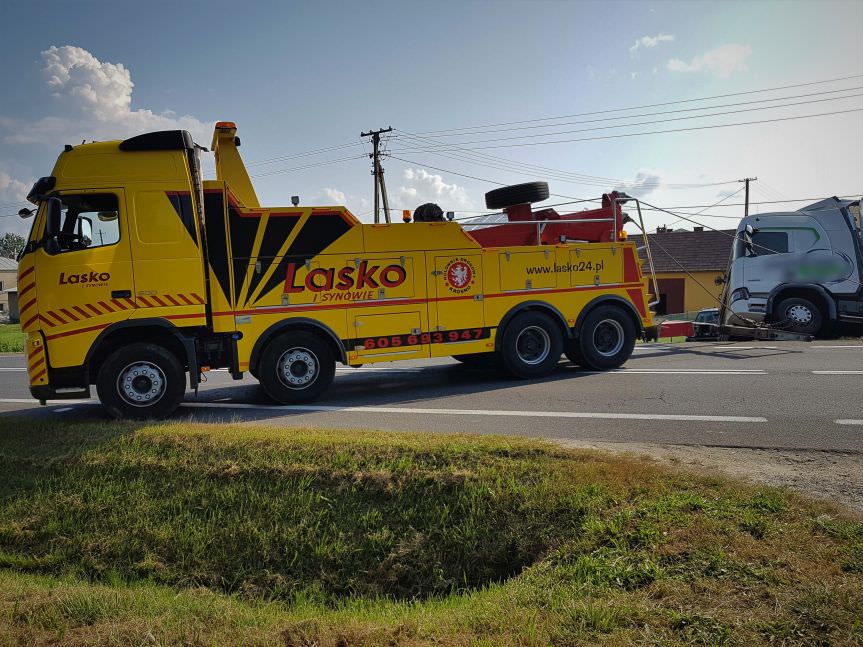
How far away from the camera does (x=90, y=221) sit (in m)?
7.70

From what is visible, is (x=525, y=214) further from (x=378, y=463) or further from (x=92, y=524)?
(x=92, y=524)

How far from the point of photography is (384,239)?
8.94 meters

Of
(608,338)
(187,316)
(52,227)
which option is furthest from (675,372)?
(52,227)

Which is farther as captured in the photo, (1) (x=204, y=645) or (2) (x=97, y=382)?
(2) (x=97, y=382)

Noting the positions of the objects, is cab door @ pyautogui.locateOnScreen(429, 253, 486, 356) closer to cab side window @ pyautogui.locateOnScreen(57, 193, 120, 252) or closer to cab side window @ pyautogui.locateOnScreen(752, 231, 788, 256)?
cab side window @ pyautogui.locateOnScreen(57, 193, 120, 252)

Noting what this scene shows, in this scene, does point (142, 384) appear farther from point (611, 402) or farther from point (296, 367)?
point (611, 402)

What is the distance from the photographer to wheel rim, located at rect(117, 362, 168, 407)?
7.69 metres

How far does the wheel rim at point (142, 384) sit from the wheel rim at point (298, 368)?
1472 mm

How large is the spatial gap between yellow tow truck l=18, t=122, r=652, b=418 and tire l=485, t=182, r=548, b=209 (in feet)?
0.10

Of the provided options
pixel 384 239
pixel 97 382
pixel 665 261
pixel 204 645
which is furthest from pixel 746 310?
pixel 665 261

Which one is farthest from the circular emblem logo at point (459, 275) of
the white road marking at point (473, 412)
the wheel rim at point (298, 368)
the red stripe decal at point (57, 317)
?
the red stripe decal at point (57, 317)

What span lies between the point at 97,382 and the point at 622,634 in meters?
6.76

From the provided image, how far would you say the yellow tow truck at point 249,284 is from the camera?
296 inches

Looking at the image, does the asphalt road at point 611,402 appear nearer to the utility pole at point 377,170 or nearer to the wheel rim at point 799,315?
the wheel rim at point 799,315
